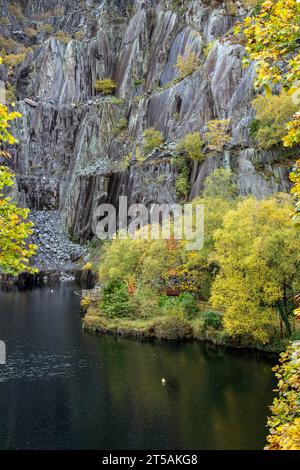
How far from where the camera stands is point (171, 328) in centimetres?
5456

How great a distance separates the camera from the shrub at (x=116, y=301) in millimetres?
62125

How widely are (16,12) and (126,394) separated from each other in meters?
175

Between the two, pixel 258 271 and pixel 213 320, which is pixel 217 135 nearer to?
pixel 213 320

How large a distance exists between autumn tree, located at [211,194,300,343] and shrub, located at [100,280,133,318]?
55.5 ft

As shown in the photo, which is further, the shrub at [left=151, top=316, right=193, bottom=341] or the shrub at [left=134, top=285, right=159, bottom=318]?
the shrub at [left=134, top=285, right=159, bottom=318]

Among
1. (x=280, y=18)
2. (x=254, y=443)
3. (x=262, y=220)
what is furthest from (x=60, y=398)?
(x=280, y=18)

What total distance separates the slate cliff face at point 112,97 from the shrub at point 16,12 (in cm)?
163

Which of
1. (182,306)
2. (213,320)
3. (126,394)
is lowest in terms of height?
(126,394)

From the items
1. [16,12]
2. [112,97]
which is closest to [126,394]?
[112,97]

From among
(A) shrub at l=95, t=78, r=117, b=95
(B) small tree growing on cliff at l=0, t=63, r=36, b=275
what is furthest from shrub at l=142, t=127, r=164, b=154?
(B) small tree growing on cliff at l=0, t=63, r=36, b=275

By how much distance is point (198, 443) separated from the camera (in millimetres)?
27984

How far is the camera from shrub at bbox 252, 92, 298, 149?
225ft

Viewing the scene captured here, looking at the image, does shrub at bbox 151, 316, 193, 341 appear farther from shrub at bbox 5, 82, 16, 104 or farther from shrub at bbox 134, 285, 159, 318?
shrub at bbox 5, 82, 16, 104

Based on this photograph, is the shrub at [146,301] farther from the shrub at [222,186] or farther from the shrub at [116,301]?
the shrub at [222,186]
